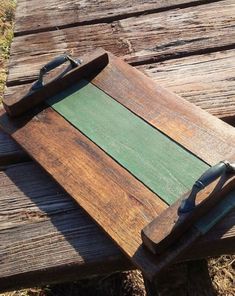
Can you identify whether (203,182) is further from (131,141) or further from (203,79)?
(203,79)

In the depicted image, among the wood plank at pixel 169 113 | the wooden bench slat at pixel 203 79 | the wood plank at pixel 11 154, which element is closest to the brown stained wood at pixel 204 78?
the wooden bench slat at pixel 203 79

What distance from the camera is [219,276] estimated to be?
2.33 m

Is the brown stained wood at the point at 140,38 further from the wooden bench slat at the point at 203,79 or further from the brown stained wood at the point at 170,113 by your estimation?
the brown stained wood at the point at 170,113

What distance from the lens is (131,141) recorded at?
1.44m

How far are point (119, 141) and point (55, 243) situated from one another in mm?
388

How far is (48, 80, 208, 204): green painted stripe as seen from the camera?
129 centimetres

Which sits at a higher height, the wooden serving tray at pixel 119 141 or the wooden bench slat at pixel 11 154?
the wooden serving tray at pixel 119 141

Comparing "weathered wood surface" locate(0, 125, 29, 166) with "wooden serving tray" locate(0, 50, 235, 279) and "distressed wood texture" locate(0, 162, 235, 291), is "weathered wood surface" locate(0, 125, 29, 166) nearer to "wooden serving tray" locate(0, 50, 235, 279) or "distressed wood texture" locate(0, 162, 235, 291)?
"wooden serving tray" locate(0, 50, 235, 279)

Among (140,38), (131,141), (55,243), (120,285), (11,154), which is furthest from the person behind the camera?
(120,285)

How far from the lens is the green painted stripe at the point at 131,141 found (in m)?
1.29

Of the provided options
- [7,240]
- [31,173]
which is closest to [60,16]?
[31,173]

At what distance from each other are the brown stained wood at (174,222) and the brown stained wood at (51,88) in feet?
2.39

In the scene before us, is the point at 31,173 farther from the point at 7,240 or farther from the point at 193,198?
Result: the point at 193,198

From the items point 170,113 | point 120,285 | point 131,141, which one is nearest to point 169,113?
point 170,113
